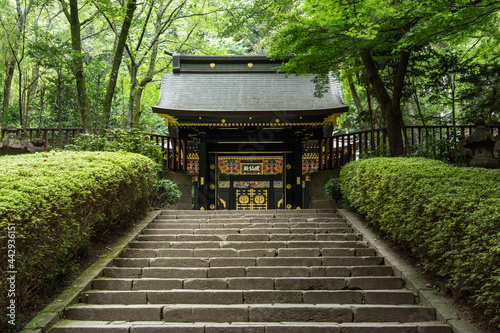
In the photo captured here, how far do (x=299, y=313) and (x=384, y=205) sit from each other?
265 cm

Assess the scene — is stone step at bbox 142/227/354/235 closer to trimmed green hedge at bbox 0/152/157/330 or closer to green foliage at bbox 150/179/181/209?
trimmed green hedge at bbox 0/152/157/330

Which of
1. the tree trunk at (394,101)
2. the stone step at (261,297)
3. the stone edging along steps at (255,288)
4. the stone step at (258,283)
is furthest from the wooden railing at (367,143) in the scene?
the stone step at (261,297)

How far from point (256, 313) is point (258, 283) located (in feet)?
2.44

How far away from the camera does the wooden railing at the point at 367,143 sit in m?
10.3

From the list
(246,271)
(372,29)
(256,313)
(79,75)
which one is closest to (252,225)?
(246,271)

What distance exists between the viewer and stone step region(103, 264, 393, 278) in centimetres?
558

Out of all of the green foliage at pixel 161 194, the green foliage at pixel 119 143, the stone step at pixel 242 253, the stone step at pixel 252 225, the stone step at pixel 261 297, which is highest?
the green foliage at pixel 119 143

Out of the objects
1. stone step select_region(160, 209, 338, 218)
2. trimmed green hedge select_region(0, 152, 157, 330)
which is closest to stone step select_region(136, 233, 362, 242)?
trimmed green hedge select_region(0, 152, 157, 330)

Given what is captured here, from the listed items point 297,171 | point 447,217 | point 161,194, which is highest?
point 297,171

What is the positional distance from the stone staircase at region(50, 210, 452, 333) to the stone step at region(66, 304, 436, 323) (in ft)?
0.04

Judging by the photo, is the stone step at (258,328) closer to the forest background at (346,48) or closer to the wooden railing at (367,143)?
the forest background at (346,48)

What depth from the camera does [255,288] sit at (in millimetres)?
5215

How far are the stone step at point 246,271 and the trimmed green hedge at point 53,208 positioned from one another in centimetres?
83

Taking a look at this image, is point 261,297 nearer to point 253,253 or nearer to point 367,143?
point 253,253
